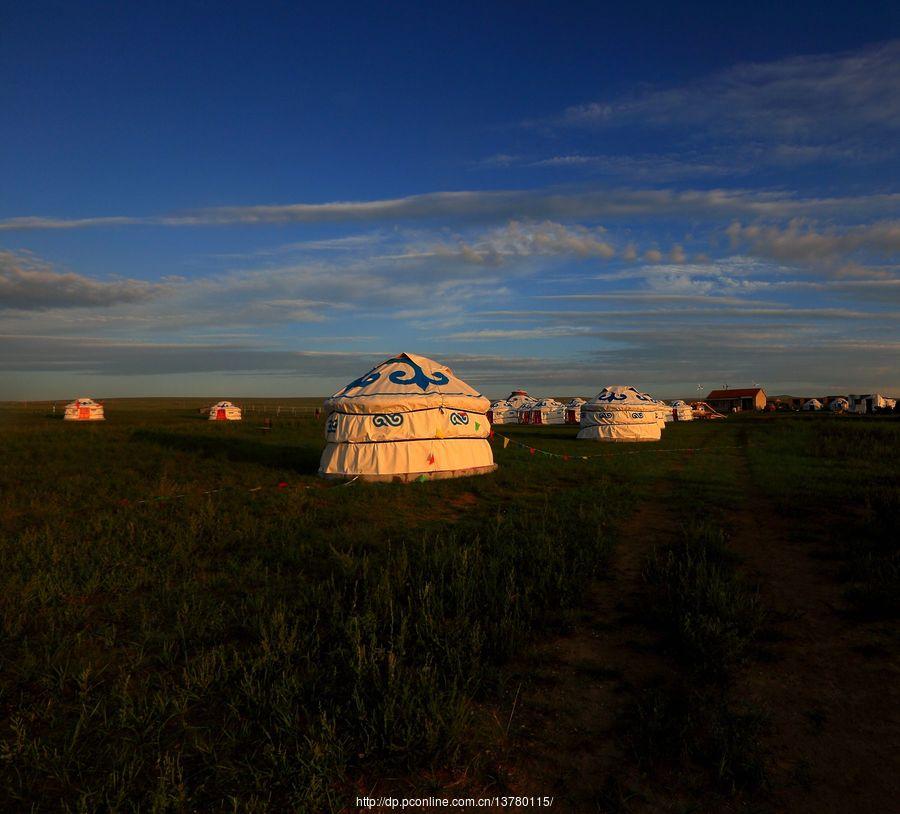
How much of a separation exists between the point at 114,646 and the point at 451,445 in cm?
1068

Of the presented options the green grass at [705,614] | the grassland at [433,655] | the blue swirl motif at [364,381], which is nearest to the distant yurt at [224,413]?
the blue swirl motif at [364,381]

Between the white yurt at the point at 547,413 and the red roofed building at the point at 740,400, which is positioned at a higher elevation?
the red roofed building at the point at 740,400

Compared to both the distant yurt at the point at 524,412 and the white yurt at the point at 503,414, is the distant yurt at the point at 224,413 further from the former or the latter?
the distant yurt at the point at 524,412

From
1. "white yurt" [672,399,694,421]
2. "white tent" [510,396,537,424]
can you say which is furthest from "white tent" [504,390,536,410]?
"white yurt" [672,399,694,421]

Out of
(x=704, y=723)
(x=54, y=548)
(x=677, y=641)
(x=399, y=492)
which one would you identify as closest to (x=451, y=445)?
(x=399, y=492)

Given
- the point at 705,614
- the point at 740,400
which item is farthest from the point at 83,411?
the point at 740,400

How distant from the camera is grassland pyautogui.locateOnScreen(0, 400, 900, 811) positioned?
10.2 feet

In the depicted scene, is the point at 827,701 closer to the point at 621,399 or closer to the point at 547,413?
the point at 621,399

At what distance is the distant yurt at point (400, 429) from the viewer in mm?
14148

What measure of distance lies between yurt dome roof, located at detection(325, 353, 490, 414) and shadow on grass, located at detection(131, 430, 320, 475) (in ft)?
9.93

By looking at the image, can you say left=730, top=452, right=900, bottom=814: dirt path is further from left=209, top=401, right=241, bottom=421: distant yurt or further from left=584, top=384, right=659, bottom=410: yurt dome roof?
left=209, top=401, right=241, bottom=421: distant yurt

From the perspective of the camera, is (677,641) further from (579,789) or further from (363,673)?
(363,673)

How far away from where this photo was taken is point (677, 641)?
15.1ft

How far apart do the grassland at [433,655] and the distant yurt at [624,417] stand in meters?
19.1
